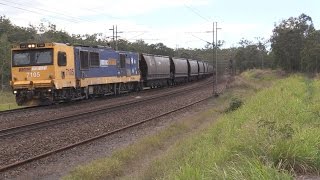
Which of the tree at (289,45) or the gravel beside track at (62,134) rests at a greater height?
the tree at (289,45)

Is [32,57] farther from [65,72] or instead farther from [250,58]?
[250,58]

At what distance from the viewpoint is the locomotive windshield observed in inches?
1019

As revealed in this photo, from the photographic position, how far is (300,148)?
7723 mm

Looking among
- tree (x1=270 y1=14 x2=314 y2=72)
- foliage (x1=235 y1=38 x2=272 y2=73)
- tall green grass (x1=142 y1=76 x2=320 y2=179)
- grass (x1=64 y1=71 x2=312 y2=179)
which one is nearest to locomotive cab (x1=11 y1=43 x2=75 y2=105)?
grass (x1=64 y1=71 x2=312 y2=179)

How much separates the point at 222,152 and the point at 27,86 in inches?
733

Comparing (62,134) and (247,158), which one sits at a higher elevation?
(247,158)

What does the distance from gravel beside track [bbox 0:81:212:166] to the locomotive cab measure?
3.95 meters

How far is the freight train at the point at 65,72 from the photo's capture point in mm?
25625

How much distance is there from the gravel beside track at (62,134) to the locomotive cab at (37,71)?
3.95 meters

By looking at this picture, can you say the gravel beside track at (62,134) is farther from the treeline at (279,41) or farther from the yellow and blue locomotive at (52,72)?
the treeline at (279,41)

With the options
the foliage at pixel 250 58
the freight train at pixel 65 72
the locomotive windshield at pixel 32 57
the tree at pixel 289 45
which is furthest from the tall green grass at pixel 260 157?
the foliage at pixel 250 58

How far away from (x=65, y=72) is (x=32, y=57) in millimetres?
1856

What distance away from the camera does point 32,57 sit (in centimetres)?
2619

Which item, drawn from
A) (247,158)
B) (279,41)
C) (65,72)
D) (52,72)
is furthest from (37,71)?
(279,41)
